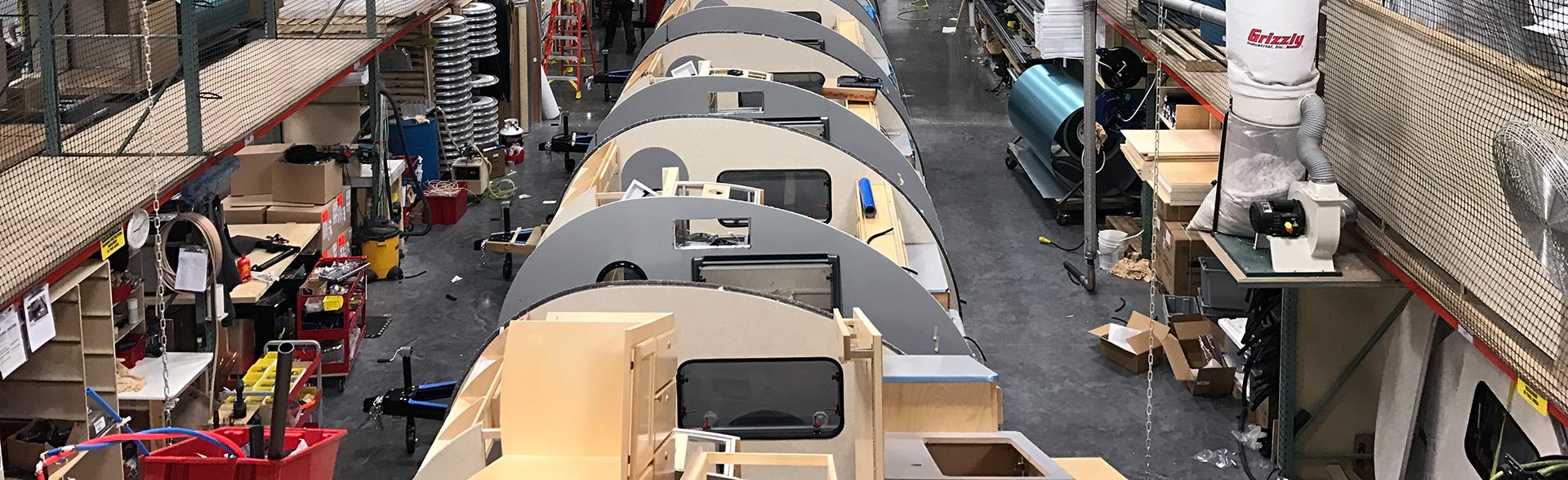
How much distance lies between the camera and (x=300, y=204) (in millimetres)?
7227

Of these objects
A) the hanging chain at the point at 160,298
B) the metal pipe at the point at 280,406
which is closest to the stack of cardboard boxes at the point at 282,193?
the hanging chain at the point at 160,298

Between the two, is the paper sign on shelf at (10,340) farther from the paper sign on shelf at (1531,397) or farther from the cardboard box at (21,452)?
the paper sign on shelf at (1531,397)

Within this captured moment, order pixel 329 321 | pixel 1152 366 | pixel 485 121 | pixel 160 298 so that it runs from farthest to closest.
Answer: pixel 485 121 → pixel 329 321 → pixel 1152 366 → pixel 160 298

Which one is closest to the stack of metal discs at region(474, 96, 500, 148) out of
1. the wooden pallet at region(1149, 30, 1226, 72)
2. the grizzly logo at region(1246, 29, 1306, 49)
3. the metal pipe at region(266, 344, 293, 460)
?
the wooden pallet at region(1149, 30, 1226, 72)

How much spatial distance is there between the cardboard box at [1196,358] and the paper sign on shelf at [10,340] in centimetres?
453

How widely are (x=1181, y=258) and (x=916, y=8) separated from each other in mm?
11403

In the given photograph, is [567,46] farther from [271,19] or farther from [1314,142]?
[1314,142]

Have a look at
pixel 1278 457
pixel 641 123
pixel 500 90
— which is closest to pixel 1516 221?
pixel 1278 457

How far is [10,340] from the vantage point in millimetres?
3979

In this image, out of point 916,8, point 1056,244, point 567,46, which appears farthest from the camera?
point 916,8

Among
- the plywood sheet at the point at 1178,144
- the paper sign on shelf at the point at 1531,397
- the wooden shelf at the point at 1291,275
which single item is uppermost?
the plywood sheet at the point at 1178,144

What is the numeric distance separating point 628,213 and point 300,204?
315cm

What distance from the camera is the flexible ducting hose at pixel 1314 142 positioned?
13.4 ft

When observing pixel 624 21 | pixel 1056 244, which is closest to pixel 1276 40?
pixel 1056 244
